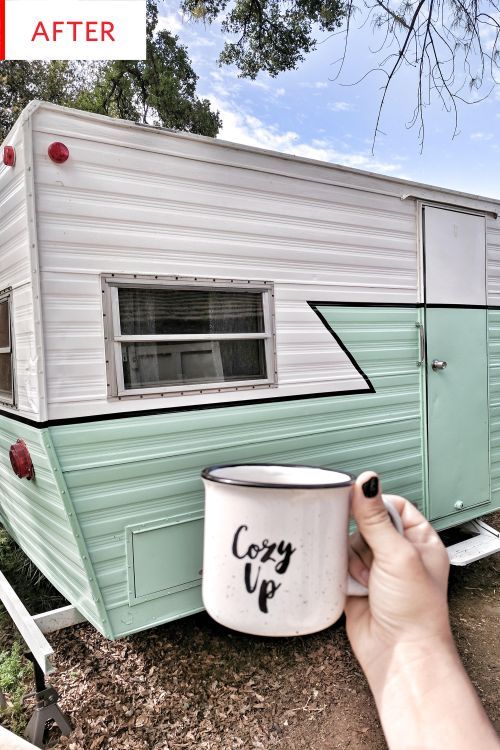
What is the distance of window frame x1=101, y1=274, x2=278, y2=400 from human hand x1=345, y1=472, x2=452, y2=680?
4.86ft

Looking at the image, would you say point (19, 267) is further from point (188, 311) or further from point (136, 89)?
point (136, 89)

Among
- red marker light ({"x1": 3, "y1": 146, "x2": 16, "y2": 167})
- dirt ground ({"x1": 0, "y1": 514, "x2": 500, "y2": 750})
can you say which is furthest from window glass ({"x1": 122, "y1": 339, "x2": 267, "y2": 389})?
dirt ground ({"x1": 0, "y1": 514, "x2": 500, "y2": 750})

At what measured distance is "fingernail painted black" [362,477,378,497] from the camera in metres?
1.37

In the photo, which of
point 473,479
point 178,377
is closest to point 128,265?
point 178,377

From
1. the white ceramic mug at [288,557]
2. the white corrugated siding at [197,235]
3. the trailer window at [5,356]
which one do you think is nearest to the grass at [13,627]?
the trailer window at [5,356]

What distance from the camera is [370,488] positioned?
1.37 metres

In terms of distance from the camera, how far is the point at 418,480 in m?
3.82

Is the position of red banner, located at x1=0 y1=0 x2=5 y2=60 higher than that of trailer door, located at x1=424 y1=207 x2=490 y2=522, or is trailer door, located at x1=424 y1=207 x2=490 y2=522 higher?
red banner, located at x1=0 y1=0 x2=5 y2=60

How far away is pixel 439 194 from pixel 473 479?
230cm

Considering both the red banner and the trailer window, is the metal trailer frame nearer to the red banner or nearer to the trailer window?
the trailer window

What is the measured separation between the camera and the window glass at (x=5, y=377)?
3012mm

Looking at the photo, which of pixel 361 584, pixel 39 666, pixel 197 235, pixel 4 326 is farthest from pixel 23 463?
pixel 361 584

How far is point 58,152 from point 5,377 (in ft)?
4.63

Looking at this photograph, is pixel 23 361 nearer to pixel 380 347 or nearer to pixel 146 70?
pixel 380 347
